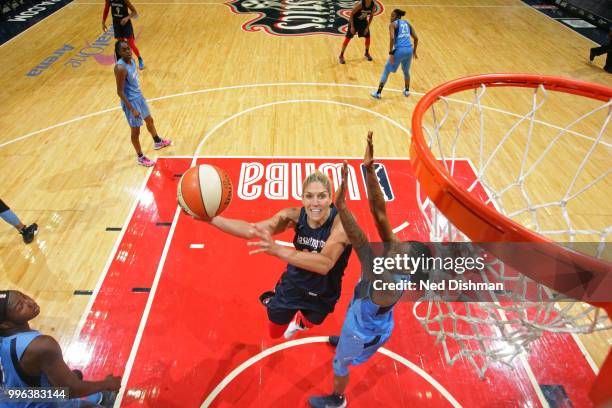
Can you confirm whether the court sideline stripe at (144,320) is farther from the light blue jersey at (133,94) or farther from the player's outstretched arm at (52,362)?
the light blue jersey at (133,94)

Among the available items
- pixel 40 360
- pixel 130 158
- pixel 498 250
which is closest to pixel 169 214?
pixel 130 158

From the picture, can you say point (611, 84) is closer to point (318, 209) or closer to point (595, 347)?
point (595, 347)

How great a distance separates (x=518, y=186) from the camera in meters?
5.23

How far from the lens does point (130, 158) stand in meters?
5.87

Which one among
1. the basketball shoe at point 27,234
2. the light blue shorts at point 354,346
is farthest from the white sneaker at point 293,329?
the basketball shoe at point 27,234

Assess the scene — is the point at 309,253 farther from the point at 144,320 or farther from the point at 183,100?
the point at 183,100

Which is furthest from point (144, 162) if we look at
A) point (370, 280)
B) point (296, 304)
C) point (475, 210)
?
point (475, 210)

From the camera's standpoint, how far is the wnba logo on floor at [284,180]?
517 centimetres

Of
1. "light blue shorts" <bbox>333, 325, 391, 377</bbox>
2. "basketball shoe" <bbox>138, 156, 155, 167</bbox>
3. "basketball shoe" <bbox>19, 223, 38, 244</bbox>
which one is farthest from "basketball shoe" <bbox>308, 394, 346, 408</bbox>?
"basketball shoe" <bbox>138, 156, 155, 167</bbox>

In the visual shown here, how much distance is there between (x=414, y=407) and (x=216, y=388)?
1670mm

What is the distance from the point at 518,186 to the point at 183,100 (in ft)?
20.1

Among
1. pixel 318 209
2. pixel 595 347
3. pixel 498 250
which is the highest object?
pixel 498 250

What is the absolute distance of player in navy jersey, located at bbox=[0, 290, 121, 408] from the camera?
2127 mm

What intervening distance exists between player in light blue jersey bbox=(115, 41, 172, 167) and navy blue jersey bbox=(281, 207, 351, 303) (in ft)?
11.4
